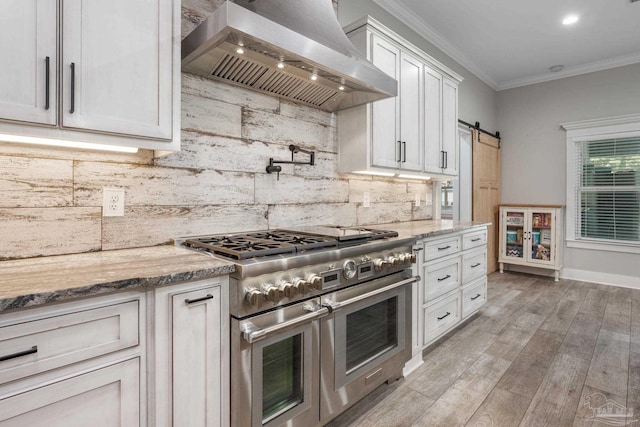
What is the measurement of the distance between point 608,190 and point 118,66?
5.87m

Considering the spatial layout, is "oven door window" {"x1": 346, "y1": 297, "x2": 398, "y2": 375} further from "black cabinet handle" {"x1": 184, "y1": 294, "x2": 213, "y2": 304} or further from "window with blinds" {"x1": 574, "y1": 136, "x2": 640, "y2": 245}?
"window with blinds" {"x1": 574, "y1": 136, "x2": 640, "y2": 245}

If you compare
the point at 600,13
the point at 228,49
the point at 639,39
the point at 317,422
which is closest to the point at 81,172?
the point at 228,49

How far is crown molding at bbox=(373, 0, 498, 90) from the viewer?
329cm

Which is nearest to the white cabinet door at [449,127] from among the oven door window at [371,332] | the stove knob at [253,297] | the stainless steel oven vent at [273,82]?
the stainless steel oven vent at [273,82]

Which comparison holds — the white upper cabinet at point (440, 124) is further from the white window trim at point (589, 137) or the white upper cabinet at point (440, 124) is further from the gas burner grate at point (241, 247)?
the white window trim at point (589, 137)

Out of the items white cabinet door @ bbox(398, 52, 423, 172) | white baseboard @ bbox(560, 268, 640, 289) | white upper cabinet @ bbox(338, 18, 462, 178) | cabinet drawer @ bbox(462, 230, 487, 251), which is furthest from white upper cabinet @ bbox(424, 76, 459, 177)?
white baseboard @ bbox(560, 268, 640, 289)

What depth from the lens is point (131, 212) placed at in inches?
64.9

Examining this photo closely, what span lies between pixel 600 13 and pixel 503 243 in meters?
3.05

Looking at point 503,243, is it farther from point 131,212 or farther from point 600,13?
point 131,212

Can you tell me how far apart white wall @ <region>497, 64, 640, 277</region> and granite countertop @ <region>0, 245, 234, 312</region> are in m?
5.40

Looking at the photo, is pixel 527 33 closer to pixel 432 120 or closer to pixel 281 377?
Result: pixel 432 120

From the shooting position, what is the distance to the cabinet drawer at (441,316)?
8.03ft

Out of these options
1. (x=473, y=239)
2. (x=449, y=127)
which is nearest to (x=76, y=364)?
(x=473, y=239)

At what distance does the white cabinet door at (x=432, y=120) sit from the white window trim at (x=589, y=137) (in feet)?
9.75
